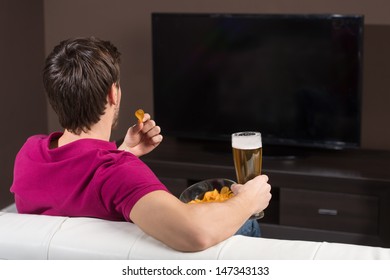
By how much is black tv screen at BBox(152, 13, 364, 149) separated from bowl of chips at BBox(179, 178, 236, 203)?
2186 millimetres

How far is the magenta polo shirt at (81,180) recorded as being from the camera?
1718mm

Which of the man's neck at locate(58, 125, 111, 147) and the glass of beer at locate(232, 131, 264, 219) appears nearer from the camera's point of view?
the man's neck at locate(58, 125, 111, 147)

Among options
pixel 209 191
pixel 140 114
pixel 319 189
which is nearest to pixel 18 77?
pixel 319 189

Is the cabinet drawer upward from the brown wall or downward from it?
downward

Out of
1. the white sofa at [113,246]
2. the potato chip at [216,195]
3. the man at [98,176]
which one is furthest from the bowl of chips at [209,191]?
the white sofa at [113,246]

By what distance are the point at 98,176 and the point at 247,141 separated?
68 cm

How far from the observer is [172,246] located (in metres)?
1.58

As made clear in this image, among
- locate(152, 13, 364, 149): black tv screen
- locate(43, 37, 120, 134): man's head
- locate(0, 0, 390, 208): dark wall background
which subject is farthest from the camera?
locate(0, 0, 390, 208): dark wall background

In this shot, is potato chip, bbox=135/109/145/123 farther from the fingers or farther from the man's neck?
the man's neck

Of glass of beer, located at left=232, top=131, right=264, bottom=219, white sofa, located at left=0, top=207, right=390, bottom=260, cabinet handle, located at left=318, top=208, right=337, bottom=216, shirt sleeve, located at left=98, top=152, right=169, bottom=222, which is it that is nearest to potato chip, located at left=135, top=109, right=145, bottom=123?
glass of beer, located at left=232, top=131, right=264, bottom=219

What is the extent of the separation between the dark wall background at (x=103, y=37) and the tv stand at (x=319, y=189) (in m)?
0.41

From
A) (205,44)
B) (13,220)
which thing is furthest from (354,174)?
(13,220)

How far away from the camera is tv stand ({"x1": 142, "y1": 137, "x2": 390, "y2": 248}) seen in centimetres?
400

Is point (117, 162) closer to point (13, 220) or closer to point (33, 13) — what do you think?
point (13, 220)
